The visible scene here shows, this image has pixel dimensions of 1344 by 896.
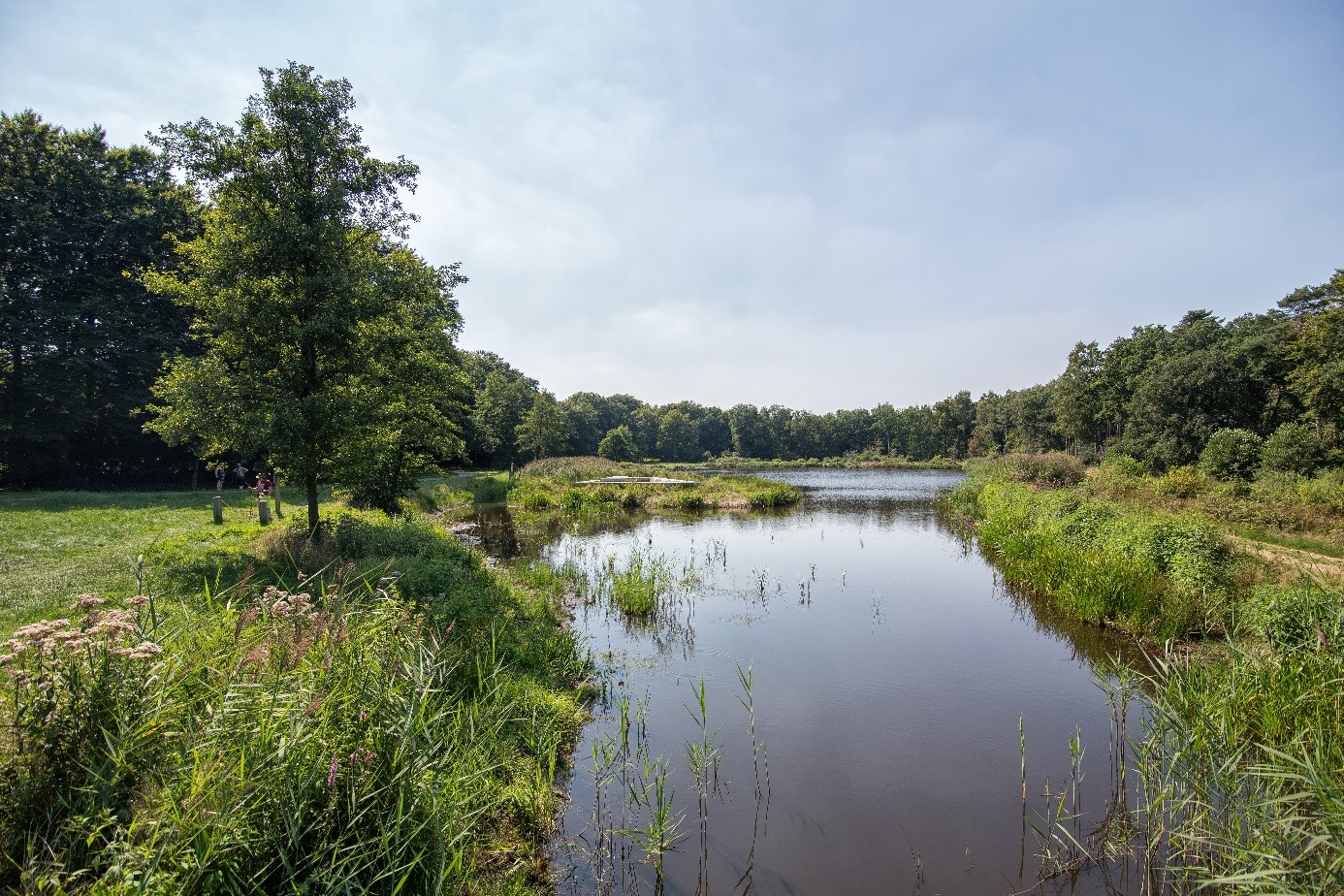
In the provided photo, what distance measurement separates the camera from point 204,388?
435 inches

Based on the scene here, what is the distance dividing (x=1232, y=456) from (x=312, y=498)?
4023cm

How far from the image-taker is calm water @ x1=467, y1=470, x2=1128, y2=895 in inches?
209

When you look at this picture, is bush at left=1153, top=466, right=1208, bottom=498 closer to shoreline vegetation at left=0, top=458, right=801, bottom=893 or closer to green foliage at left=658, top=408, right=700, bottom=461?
shoreline vegetation at left=0, top=458, right=801, bottom=893

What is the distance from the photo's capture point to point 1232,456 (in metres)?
30.0

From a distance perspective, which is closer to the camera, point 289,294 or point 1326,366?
point 289,294

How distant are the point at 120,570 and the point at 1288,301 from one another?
73783 mm

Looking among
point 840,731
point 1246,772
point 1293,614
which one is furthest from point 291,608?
point 1293,614

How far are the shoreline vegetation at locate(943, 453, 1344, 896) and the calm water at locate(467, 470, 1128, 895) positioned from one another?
2.23ft

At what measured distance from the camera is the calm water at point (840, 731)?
5.30 m

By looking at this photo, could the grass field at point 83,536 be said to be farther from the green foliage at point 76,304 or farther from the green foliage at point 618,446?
the green foliage at point 618,446

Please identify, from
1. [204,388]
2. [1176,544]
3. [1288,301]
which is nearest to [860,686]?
[1176,544]

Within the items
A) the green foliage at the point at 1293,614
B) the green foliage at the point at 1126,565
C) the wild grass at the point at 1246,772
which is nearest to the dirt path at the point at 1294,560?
the green foliage at the point at 1126,565

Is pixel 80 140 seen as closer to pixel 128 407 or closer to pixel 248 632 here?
pixel 128 407

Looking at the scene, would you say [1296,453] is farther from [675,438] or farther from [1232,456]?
[675,438]
